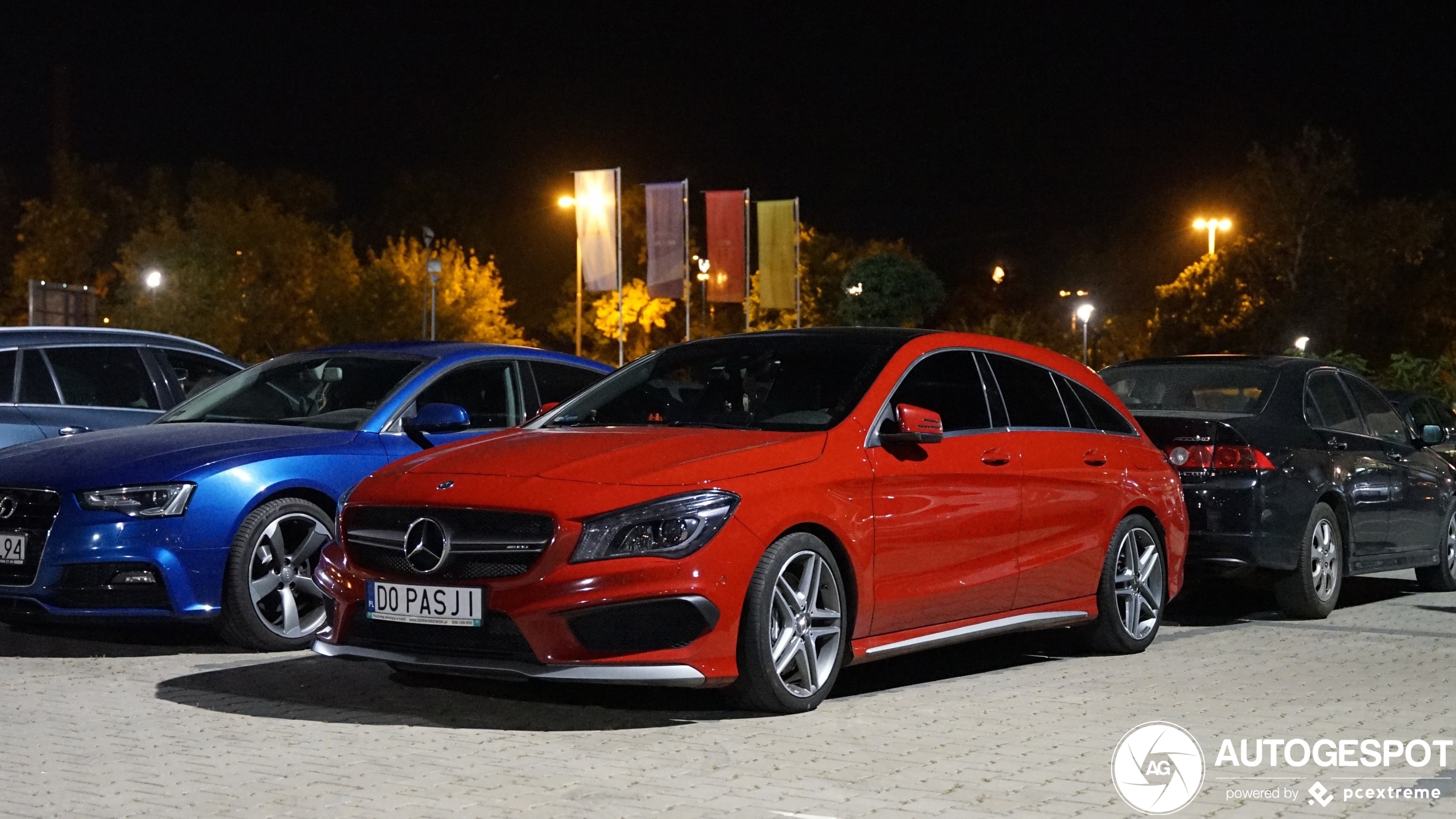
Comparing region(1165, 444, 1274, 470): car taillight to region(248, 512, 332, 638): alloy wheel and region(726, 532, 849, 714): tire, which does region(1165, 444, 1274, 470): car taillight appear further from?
region(248, 512, 332, 638): alloy wheel

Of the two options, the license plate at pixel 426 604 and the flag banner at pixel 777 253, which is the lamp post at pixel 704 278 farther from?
the license plate at pixel 426 604

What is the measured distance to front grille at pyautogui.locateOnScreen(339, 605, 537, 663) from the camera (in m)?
6.51

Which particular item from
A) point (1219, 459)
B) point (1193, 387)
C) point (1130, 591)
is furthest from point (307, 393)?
point (1193, 387)

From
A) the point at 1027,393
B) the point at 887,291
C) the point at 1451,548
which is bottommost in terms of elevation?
the point at 1451,548

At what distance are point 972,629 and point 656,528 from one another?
1960 mm

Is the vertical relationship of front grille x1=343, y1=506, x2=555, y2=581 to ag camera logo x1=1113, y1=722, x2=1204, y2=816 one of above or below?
above

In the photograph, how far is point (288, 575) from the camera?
8.80 meters

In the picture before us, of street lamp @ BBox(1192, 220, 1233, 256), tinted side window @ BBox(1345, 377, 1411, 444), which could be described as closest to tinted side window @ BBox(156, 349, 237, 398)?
tinted side window @ BBox(1345, 377, 1411, 444)

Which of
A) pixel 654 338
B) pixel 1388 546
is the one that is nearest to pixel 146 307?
pixel 654 338

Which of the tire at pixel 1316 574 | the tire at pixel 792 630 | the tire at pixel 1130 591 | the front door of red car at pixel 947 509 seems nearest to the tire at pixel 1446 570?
the tire at pixel 1316 574

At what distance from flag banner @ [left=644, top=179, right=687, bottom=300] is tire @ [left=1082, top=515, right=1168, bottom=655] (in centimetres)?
3836

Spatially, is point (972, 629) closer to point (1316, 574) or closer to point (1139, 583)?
point (1139, 583)

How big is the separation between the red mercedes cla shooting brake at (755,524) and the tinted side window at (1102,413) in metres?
0.10

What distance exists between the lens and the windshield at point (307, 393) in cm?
960
